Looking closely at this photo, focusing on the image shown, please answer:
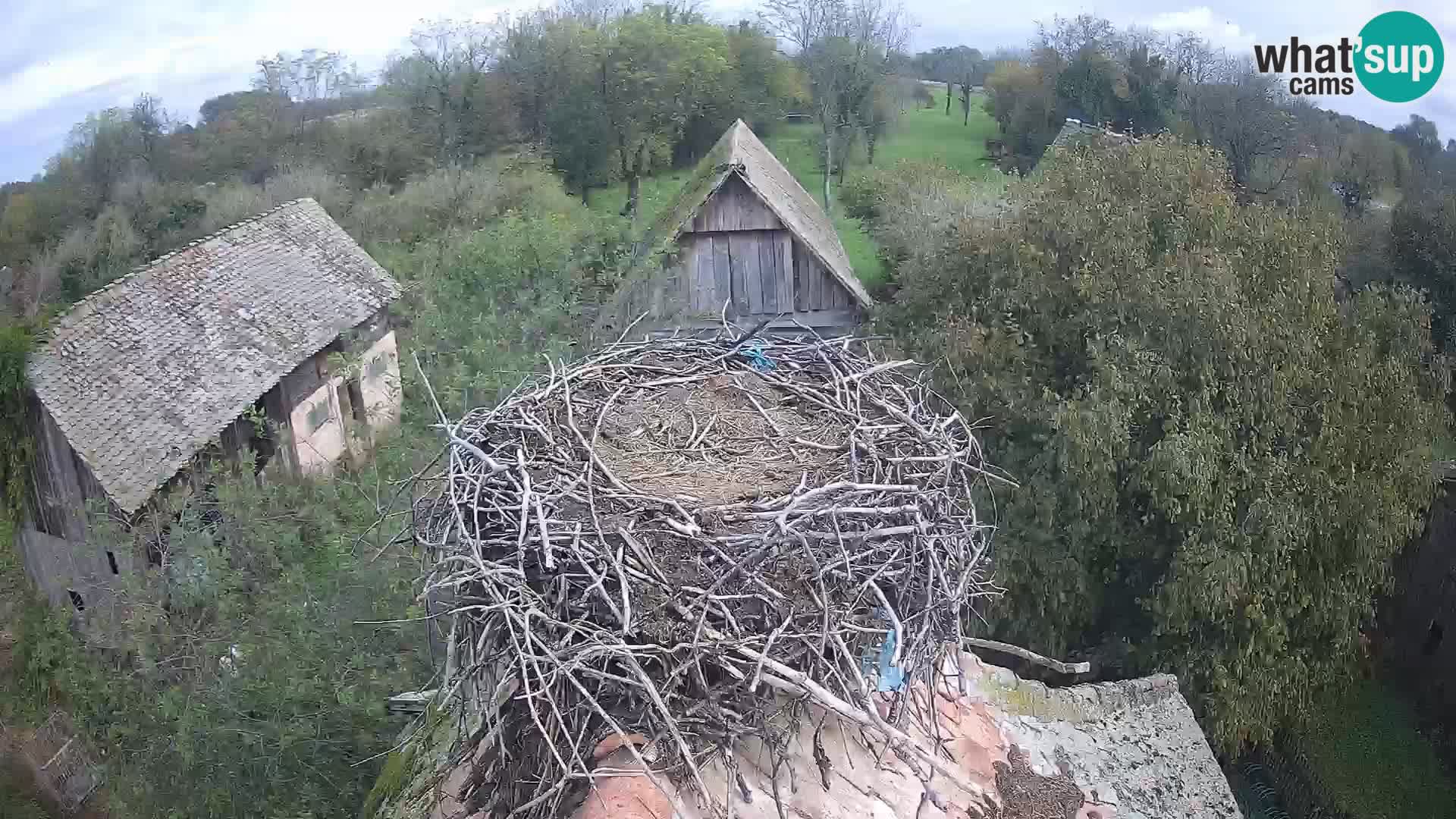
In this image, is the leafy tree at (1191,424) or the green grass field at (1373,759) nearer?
the leafy tree at (1191,424)

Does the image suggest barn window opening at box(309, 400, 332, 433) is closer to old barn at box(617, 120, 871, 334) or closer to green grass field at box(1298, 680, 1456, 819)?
old barn at box(617, 120, 871, 334)

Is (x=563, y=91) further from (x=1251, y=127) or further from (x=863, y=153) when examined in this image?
(x=1251, y=127)

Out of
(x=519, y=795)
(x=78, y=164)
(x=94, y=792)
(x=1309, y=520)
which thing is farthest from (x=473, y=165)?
(x=519, y=795)

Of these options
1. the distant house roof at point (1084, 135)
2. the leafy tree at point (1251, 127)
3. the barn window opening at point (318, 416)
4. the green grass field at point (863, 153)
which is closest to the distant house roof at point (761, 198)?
the distant house roof at point (1084, 135)

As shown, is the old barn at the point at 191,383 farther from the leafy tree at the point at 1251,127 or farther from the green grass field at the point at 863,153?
the leafy tree at the point at 1251,127

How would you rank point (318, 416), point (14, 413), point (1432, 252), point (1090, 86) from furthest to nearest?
point (1090, 86)
point (1432, 252)
point (318, 416)
point (14, 413)

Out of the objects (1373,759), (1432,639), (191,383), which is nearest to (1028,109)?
(1432,639)
